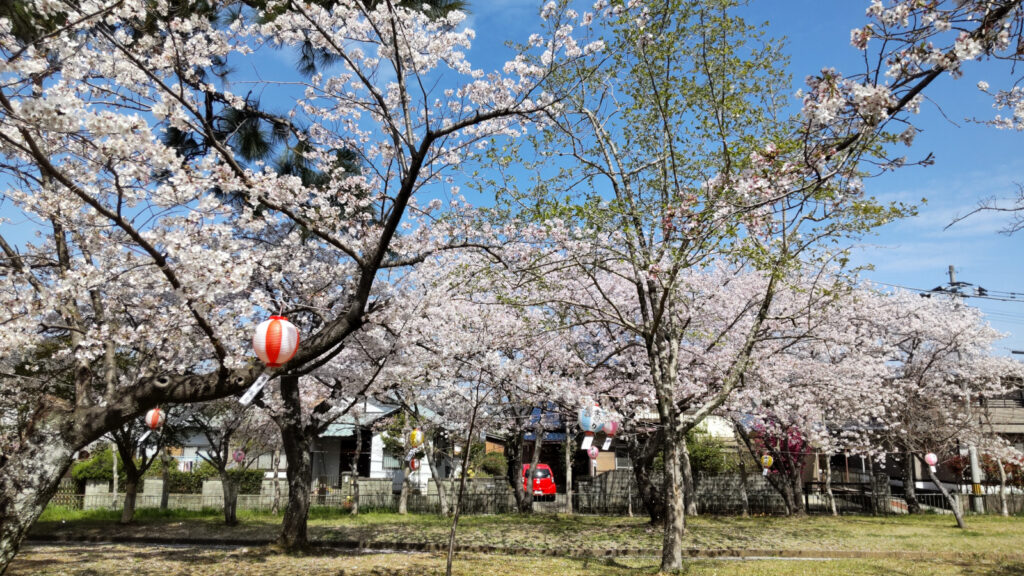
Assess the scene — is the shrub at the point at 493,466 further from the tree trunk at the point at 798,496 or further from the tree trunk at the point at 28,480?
the tree trunk at the point at 28,480

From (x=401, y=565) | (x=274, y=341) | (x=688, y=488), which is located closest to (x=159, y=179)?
(x=274, y=341)

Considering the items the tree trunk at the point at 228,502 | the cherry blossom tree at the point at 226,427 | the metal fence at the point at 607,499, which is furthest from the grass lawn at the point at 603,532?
the metal fence at the point at 607,499

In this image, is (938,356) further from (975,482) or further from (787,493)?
(787,493)

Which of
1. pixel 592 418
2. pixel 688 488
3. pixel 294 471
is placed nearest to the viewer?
pixel 592 418

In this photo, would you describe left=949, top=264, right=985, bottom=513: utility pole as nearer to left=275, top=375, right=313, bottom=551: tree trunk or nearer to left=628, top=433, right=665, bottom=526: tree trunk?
left=628, top=433, right=665, bottom=526: tree trunk

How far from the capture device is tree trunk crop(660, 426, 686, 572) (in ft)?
32.2

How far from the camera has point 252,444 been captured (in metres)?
28.3

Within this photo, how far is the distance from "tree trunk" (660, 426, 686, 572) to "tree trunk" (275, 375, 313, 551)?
706cm

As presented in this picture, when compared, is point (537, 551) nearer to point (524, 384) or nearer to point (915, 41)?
point (524, 384)

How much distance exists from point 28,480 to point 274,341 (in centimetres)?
300

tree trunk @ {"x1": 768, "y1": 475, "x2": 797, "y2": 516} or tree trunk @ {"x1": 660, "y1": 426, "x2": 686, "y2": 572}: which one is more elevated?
tree trunk @ {"x1": 660, "y1": 426, "x2": 686, "y2": 572}

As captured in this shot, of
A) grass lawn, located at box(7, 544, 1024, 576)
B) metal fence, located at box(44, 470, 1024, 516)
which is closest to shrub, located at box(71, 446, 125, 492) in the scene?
metal fence, located at box(44, 470, 1024, 516)

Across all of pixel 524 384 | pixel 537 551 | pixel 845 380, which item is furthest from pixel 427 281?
pixel 845 380

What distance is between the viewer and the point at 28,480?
259 inches
